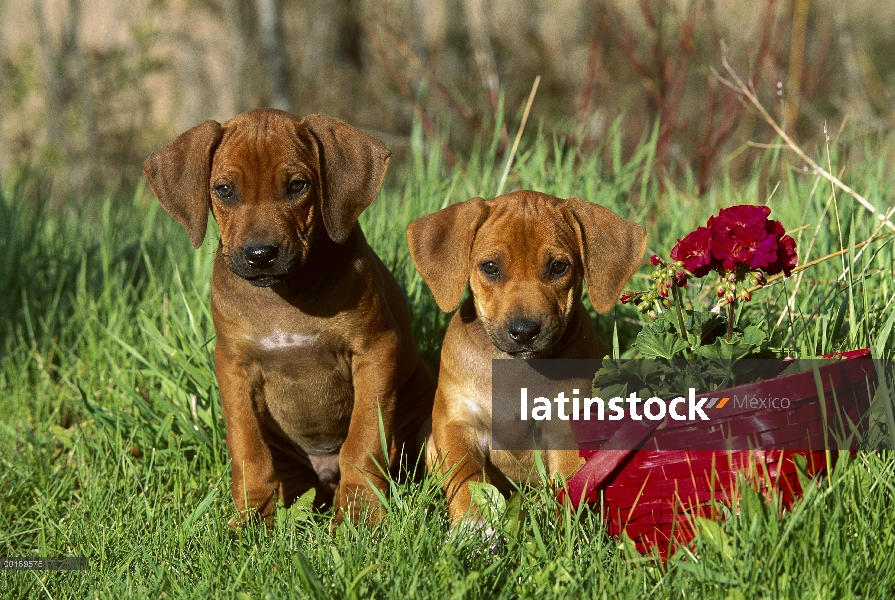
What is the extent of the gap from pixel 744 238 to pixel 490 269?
103 centimetres

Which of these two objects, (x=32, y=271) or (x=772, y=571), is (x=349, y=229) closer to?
(x=772, y=571)

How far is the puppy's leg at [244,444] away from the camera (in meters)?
3.78

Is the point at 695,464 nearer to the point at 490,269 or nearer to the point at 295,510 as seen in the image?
the point at 490,269

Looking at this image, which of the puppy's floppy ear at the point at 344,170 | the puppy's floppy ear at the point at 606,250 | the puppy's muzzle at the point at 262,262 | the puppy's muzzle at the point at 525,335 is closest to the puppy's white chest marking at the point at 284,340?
the puppy's muzzle at the point at 262,262

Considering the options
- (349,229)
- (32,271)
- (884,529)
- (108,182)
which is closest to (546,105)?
(108,182)

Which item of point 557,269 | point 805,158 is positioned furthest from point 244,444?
point 805,158

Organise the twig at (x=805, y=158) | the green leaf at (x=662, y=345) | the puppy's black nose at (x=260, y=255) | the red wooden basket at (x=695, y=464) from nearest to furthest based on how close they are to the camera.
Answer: the red wooden basket at (x=695, y=464)
the green leaf at (x=662, y=345)
the puppy's black nose at (x=260, y=255)
the twig at (x=805, y=158)

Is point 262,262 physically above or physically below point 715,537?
above

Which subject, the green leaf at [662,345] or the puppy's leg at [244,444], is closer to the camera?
the green leaf at [662,345]

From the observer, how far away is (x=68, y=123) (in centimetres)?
1257

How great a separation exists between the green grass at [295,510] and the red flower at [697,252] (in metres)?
0.78

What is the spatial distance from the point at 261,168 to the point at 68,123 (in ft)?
33.8

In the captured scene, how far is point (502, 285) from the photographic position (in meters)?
3.60

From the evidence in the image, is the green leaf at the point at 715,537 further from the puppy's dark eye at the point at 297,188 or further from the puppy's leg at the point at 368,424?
the puppy's dark eye at the point at 297,188
